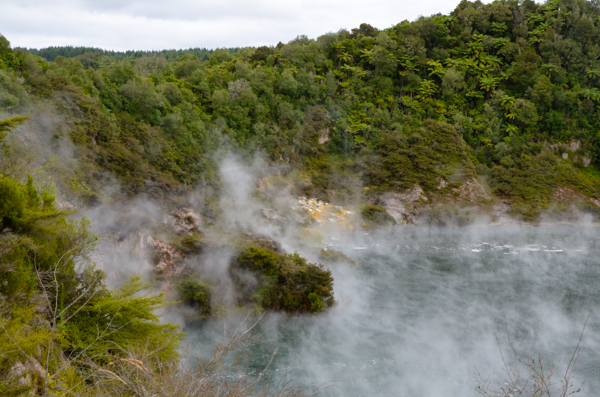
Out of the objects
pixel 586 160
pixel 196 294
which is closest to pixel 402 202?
pixel 196 294

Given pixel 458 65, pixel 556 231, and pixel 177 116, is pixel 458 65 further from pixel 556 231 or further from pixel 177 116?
pixel 177 116

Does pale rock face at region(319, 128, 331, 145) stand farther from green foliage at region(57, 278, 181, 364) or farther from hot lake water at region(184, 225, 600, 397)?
green foliage at region(57, 278, 181, 364)

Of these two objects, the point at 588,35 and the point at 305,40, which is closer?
the point at 588,35

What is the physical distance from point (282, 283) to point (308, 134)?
99.5 ft

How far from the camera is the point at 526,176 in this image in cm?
5234

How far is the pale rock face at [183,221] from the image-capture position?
1218 inches

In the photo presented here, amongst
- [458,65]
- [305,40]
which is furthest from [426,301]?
[305,40]

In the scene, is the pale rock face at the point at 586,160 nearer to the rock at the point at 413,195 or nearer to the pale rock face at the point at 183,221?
the rock at the point at 413,195

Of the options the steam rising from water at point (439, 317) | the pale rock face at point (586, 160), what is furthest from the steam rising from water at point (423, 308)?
the pale rock face at point (586, 160)

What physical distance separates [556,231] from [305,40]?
150ft

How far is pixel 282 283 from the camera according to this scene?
2661 centimetres

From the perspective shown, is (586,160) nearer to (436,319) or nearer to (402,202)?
(402,202)

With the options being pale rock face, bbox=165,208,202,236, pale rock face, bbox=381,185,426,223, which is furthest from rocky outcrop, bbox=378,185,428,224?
pale rock face, bbox=165,208,202,236

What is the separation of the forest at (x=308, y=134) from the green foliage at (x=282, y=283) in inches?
3.6
